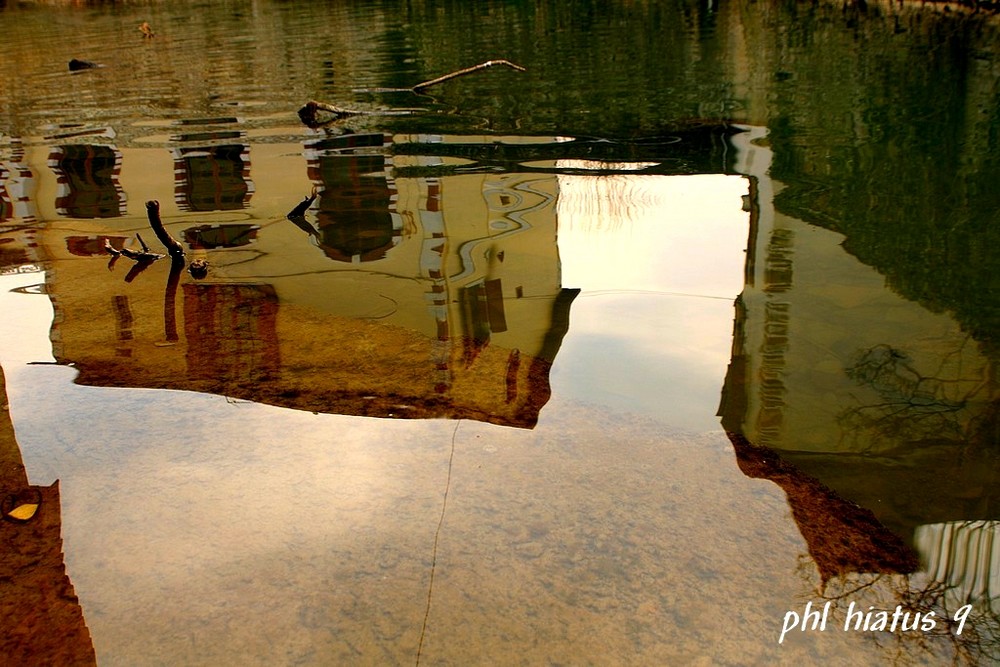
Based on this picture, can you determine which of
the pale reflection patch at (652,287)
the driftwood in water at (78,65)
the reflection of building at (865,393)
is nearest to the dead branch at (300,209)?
the pale reflection patch at (652,287)

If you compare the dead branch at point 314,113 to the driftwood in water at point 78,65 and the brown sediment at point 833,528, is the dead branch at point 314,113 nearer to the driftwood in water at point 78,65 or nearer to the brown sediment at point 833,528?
the brown sediment at point 833,528

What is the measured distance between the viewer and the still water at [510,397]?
8.18ft

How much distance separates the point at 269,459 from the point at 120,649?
972mm

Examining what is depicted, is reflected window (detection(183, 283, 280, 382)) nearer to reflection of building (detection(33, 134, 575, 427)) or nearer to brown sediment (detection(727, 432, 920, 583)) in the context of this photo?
reflection of building (detection(33, 134, 575, 427))

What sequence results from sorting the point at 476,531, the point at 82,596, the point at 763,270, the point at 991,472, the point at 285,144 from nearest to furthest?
1. the point at 82,596
2. the point at 476,531
3. the point at 991,472
4. the point at 763,270
5. the point at 285,144

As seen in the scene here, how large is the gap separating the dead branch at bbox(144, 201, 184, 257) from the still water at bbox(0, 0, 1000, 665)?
11cm

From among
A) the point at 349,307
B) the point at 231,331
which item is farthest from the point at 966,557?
the point at 231,331

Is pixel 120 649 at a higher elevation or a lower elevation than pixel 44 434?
lower

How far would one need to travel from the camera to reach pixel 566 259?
222 inches

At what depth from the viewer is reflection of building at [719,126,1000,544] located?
3.11 m

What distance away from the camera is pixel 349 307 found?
480 cm

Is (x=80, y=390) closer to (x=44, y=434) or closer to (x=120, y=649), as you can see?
(x=44, y=434)

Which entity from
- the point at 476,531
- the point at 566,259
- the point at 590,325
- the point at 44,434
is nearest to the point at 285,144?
the point at 566,259

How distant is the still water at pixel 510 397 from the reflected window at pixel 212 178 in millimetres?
59
